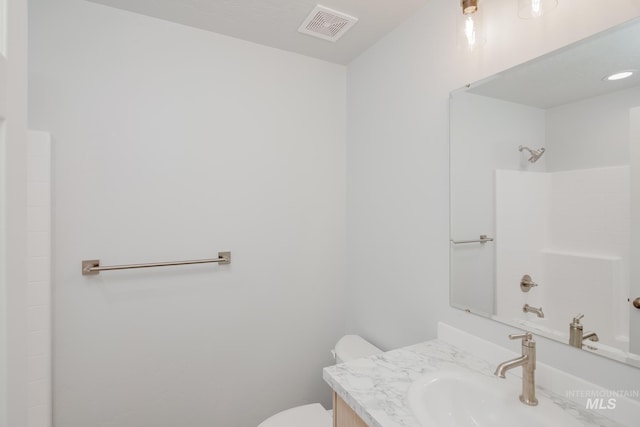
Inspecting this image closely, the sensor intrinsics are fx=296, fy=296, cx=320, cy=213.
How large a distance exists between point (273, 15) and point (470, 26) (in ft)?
2.99

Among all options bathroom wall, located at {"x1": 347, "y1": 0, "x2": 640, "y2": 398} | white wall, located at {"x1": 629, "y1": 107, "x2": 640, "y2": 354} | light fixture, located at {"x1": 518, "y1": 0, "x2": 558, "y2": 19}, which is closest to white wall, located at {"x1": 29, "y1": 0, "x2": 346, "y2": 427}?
bathroom wall, located at {"x1": 347, "y1": 0, "x2": 640, "y2": 398}

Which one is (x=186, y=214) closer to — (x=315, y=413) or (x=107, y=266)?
(x=107, y=266)

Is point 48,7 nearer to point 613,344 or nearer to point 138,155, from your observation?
point 138,155

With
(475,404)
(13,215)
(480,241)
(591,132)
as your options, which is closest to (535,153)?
(591,132)

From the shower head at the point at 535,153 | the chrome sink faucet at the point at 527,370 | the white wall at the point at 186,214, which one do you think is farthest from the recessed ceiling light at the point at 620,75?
the white wall at the point at 186,214

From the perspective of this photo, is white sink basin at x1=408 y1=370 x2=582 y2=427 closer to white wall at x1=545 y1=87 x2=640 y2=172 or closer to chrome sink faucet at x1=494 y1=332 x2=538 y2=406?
chrome sink faucet at x1=494 y1=332 x2=538 y2=406

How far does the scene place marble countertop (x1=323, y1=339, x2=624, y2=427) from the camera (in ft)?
2.59

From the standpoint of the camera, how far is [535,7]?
924 mm

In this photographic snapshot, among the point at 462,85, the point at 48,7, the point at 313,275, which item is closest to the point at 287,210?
the point at 313,275

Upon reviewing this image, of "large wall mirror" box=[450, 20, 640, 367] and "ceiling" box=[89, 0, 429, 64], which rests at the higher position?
"ceiling" box=[89, 0, 429, 64]

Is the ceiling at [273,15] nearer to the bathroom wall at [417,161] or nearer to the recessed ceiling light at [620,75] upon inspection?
the bathroom wall at [417,161]

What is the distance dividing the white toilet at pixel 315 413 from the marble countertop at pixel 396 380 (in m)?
0.49

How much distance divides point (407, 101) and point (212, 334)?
63.6 inches

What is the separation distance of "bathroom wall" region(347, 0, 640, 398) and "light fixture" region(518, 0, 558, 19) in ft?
0.08
